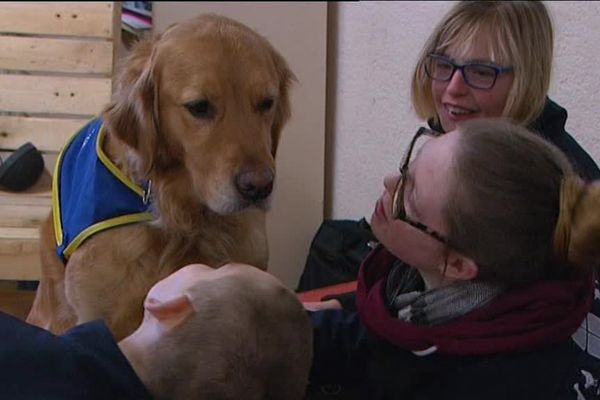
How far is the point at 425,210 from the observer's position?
42.4 inches

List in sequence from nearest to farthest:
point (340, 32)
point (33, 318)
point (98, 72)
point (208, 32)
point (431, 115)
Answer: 1. point (208, 32)
2. point (33, 318)
3. point (431, 115)
4. point (98, 72)
5. point (340, 32)

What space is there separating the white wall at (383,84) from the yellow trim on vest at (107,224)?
1010 mm

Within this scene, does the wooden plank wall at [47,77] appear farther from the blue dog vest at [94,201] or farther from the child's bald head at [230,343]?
the child's bald head at [230,343]

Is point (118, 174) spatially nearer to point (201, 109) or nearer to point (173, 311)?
point (201, 109)

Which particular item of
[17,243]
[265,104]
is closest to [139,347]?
[265,104]

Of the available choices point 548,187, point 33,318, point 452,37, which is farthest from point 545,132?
point 33,318

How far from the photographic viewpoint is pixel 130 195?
1.33 meters

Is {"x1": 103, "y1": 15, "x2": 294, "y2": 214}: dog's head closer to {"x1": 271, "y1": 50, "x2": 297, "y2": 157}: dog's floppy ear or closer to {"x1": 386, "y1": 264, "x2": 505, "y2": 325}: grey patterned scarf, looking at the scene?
{"x1": 271, "y1": 50, "x2": 297, "y2": 157}: dog's floppy ear

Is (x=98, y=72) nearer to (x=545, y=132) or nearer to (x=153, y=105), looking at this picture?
(x=153, y=105)

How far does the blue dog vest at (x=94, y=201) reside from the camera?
1300 mm

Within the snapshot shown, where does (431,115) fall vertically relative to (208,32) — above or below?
below

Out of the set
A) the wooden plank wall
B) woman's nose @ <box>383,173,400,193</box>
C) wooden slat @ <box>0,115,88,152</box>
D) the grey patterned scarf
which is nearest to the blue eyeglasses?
woman's nose @ <box>383,173,400,193</box>

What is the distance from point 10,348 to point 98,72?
1.23m

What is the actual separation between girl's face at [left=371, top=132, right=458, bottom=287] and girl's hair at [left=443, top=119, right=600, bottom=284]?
0.02 metres
